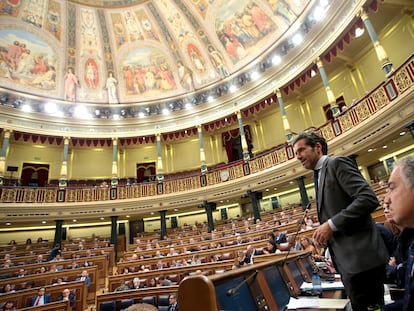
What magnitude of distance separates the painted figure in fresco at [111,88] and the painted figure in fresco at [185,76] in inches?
169

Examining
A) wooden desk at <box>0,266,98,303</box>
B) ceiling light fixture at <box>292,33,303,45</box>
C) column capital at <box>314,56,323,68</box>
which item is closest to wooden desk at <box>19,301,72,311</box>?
wooden desk at <box>0,266,98,303</box>

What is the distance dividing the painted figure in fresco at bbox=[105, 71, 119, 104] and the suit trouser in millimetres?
17058

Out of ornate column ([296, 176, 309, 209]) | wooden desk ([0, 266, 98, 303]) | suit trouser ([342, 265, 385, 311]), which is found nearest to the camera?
suit trouser ([342, 265, 385, 311])

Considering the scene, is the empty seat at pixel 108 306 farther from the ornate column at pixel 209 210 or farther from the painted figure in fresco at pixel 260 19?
the painted figure in fresco at pixel 260 19

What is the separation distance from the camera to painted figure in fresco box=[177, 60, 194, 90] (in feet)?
54.0

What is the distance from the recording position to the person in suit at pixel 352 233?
1.43 meters

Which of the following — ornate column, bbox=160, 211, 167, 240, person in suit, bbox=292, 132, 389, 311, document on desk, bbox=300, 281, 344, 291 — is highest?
ornate column, bbox=160, 211, 167, 240

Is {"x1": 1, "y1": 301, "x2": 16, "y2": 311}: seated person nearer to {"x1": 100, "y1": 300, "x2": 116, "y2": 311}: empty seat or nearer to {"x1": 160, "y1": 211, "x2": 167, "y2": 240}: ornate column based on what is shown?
{"x1": 100, "y1": 300, "x2": 116, "y2": 311}: empty seat

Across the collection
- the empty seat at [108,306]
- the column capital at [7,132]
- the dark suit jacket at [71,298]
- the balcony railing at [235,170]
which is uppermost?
the column capital at [7,132]

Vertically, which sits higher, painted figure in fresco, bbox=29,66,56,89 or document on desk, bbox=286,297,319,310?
painted figure in fresco, bbox=29,66,56,89

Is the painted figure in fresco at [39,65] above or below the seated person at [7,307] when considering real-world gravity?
above

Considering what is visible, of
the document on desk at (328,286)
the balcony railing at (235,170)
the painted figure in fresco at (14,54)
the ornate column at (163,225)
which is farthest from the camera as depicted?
the painted figure in fresco at (14,54)

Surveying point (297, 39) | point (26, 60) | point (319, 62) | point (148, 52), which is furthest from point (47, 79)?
point (319, 62)

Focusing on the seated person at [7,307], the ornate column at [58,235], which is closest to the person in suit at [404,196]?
the seated person at [7,307]
